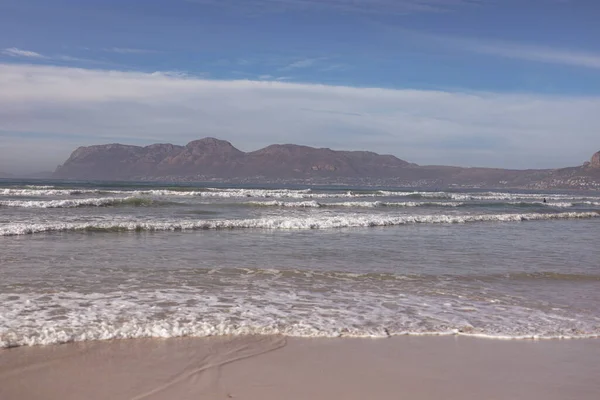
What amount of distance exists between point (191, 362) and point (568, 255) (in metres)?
11.3

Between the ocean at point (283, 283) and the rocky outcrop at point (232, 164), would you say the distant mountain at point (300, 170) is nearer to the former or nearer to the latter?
the rocky outcrop at point (232, 164)

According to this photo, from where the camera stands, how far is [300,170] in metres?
164

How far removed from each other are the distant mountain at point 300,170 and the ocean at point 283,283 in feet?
378

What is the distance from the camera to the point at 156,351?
5.25 m

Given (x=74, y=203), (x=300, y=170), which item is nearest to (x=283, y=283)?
(x=74, y=203)

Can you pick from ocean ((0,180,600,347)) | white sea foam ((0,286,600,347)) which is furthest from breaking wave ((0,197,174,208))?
white sea foam ((0,286,600,347))

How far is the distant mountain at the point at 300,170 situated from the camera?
438 feet

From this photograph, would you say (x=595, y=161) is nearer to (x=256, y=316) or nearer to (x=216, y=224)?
(x=216, y=224)

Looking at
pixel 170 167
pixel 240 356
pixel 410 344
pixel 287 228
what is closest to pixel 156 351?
pixel 240 356

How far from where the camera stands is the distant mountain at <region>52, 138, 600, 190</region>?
133375mm

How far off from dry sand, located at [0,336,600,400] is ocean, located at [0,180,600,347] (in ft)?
1.24

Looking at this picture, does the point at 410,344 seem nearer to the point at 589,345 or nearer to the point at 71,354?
the point at 589,345

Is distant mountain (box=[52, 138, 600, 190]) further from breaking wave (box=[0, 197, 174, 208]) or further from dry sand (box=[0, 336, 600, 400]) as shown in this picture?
dry sand (box=[0, 336, 600, 400])

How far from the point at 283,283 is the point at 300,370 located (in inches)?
156
